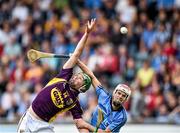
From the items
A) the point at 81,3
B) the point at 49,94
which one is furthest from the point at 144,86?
the point at 49,94

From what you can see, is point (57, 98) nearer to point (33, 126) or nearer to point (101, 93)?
point (33, 126)

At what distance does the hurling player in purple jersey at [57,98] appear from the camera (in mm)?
16031

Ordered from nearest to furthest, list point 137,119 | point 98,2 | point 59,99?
1. point 59,99
2. point 137,119
3. point 98,2

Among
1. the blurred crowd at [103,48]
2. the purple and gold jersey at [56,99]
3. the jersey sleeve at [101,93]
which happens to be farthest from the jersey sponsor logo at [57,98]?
the blurred crowd at [103,48]

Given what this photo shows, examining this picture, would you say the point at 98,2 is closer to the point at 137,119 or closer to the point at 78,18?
the point at 78,18

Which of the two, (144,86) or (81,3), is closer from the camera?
(144,86)

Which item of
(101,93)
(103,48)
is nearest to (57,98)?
(101,93)

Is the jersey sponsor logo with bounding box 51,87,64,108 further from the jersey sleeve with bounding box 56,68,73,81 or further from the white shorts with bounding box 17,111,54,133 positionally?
the white shorts with bounding box 17,111,54,133

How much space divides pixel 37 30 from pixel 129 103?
14.1 ft

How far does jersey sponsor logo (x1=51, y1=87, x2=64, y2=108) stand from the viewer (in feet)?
52.5

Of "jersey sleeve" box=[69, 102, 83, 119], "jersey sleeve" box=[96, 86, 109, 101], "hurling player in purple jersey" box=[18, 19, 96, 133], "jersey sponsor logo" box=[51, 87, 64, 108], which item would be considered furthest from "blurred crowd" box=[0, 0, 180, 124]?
"jersey sponsor logo" box=[51, 87, 64, 108]

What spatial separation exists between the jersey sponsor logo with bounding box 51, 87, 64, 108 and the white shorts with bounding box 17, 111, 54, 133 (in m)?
0.40

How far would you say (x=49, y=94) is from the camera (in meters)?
16.1

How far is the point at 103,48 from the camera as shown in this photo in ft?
80.2
